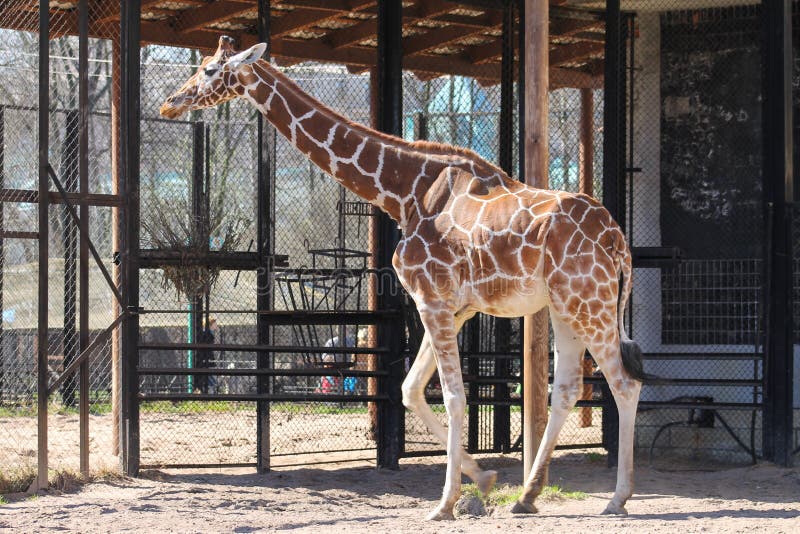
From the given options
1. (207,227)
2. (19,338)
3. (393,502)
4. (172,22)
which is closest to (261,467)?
(393,502)

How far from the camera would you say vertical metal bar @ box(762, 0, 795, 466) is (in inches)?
372

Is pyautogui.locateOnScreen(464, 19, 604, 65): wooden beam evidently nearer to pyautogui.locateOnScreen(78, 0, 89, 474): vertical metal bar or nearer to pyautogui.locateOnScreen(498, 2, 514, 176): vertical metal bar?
pyautogui.locateOnScreen(498, 2, 514, 176): vertical metal bar

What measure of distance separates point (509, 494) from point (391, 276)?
8.39 feet

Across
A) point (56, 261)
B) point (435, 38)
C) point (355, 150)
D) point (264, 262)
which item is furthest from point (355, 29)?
point (56, 261)

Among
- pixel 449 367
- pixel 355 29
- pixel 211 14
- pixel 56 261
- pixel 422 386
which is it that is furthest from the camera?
pixel 56 261

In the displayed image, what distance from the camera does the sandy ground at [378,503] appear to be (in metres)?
6.84

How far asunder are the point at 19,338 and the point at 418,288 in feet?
32.4

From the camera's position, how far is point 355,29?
11.4 meters

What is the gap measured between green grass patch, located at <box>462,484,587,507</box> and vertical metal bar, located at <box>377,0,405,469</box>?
149 centimetres

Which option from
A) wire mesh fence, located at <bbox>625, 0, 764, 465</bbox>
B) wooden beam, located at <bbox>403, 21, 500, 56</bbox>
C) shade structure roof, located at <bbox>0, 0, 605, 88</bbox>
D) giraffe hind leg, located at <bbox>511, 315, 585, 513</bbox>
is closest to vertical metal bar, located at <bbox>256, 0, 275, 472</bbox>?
shade structure roof, located at <bbox>0, 0, 605, 88</bbox>

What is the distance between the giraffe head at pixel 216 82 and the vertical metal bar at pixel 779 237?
472 centimetres

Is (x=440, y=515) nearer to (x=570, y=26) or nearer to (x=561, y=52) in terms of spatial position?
(x=570, y=26)

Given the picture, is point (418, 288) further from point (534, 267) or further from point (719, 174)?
point (719, 174)

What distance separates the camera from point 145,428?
1199 cm
